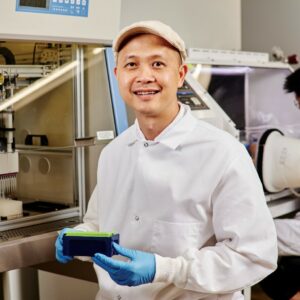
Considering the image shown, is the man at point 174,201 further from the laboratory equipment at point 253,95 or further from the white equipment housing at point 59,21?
the laboratory equipment at point 253,95

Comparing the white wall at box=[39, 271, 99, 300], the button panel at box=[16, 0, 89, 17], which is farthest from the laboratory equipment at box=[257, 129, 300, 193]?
the button panel at box=[16, 0, 89, 17]

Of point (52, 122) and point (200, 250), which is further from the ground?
point (52, 122)

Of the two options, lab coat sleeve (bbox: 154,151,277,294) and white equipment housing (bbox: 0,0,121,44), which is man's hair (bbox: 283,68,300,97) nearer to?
white equipment housing (bbox: 0,0,121,44)

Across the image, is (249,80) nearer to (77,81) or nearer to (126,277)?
(77,81)

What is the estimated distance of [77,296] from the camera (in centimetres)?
217

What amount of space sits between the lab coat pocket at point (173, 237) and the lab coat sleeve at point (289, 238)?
1.15m

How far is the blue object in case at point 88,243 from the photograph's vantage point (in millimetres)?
1359

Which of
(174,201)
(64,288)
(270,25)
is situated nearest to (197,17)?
(270,25)

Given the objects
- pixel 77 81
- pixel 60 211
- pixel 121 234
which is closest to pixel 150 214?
pixel 121 234

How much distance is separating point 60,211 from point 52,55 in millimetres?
606

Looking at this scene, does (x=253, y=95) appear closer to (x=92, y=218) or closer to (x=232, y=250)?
(x=92, y=218)

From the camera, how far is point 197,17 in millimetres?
3422

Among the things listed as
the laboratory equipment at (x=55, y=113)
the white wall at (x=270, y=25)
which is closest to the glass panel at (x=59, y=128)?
the laboratory equipment at (x=55, y=113)

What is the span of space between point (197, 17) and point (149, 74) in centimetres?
216
